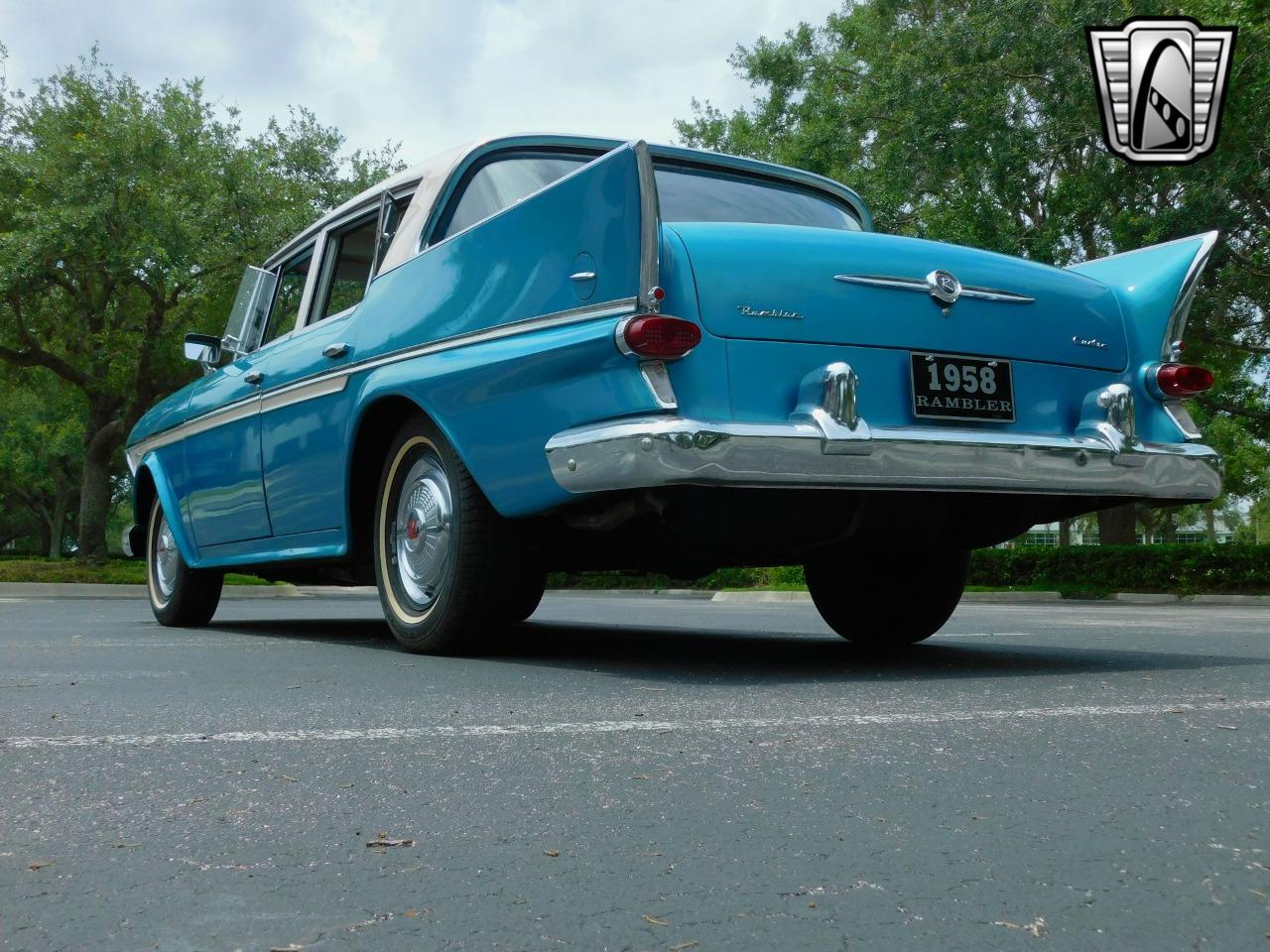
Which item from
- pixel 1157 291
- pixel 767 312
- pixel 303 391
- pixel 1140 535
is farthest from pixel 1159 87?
pixel 1140 535

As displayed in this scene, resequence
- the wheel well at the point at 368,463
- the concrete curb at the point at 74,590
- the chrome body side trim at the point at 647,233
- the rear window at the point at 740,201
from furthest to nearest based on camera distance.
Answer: the concrete curb at the point at 74,590
the wheel well at the point at 368,463
the rear window at the point at 740,201
the chrome body side trim at the point at 647,233

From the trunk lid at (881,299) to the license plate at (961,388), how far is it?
0.05 m

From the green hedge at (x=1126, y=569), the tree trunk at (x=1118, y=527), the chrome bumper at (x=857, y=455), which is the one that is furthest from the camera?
the tree trunk at (x=1118, y=527)

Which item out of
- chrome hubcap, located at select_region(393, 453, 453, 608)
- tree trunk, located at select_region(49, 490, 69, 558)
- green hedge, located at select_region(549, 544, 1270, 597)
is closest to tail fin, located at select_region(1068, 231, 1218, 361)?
chrome hubcap, located at select_region(393, 453, 453, 608)

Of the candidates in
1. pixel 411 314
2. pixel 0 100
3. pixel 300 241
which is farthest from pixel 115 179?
pixel 411 314

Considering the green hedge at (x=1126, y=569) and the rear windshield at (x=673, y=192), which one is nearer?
the rear windshield at (x=673, y=192)

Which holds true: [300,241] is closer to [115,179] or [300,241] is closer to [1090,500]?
[1090,500]

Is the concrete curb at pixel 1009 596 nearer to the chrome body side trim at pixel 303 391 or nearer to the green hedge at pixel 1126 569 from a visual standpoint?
the green hedge at pixel 1126 569

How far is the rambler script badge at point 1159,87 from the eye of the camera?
56.6 ft

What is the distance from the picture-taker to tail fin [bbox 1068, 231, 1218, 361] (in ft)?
15.8

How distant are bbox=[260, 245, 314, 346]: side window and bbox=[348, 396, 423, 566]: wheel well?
1643mm

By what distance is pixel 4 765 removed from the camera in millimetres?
2754

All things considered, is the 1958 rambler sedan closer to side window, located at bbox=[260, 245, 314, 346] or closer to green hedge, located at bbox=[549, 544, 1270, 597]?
side window, located at bbox=[260, 245, 314, 346]

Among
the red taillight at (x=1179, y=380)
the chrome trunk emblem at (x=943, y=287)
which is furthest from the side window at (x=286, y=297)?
the red taillight at (x=1179, y=380)
